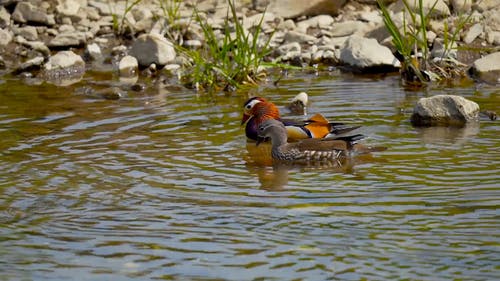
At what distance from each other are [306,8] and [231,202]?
9676mm

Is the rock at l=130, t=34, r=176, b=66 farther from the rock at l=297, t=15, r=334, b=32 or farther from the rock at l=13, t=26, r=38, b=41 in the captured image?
the rock at l=297, t=15, r=334, b=32

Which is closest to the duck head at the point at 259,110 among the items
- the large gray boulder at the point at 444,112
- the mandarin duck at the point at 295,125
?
the mandarin duck at the point at 295,125

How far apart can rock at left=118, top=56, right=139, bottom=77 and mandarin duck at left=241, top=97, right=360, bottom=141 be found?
4750 mm

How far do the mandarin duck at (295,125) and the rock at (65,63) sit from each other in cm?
540

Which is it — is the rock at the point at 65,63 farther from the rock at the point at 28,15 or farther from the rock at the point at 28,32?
the rock at the point at 28,15

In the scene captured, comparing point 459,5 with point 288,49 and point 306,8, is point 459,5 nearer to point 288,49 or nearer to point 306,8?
point 306,8

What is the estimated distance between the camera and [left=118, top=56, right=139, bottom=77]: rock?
1534cm

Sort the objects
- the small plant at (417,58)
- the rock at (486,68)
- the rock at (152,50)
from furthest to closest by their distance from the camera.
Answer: the rock at (152,50) → the rock at (486,68) → the small plant at (417,58)

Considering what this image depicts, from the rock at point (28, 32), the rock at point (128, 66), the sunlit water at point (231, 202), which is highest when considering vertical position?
the rock at point (28, 32)

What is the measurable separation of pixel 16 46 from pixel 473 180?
10.2 meters

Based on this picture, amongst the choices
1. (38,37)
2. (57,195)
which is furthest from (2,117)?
(38,37)

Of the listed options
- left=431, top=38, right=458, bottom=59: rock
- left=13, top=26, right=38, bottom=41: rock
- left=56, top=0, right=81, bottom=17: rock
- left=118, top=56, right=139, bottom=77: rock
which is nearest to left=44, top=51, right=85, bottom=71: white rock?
left=118, top=56, right=139, bottom=77: rock

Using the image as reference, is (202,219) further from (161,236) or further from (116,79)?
(116,79)

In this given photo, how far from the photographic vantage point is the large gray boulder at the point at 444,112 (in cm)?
1072
